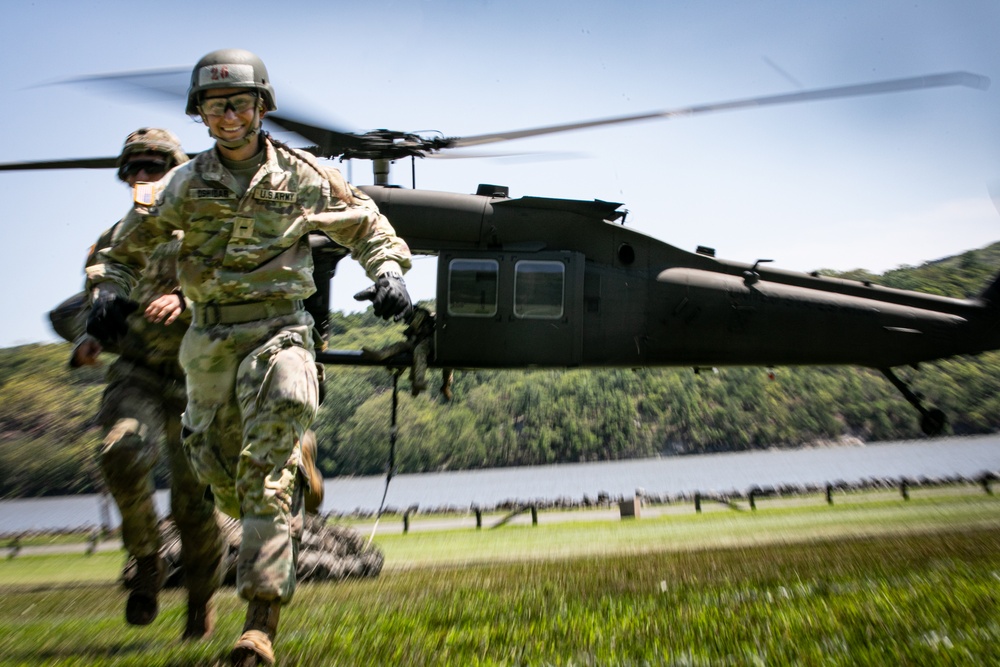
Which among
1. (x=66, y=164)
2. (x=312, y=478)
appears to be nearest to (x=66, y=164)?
(x=66, y=164)

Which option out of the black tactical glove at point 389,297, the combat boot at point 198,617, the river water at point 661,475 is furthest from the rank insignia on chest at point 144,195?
the river water at point 661,475

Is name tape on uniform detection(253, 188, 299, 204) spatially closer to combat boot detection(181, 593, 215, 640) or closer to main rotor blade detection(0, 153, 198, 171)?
combat boot detection(181, 593, 215, 640)

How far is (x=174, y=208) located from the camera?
153 inches

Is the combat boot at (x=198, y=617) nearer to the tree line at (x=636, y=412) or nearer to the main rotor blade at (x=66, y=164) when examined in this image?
the main rotor blade at (x=66, y=164)

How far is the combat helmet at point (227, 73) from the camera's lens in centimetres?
376

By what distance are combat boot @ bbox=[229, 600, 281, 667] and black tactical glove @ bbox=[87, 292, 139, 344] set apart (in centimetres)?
133

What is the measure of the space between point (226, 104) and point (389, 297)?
1150 mm

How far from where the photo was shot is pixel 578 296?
10039 millimetres

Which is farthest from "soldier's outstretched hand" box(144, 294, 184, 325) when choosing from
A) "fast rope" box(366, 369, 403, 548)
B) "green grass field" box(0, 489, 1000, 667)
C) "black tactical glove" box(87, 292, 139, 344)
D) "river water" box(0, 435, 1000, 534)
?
"river water" box(0, 435, 1000, 534)

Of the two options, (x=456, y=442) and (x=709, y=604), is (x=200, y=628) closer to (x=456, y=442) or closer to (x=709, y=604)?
(x=709, y=604)

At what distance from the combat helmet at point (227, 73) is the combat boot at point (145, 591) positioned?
8.07 feet

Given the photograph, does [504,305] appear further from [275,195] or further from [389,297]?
[389,297]

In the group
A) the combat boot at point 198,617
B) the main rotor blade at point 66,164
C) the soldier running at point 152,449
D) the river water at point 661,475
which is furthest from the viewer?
the river water at point 661,475

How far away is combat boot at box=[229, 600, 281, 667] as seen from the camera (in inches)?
113
